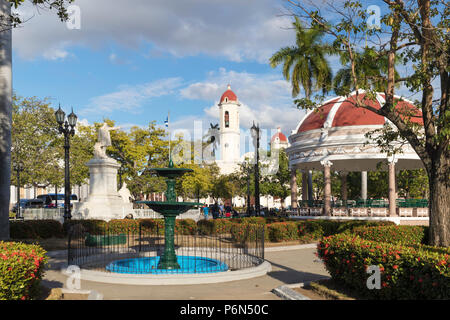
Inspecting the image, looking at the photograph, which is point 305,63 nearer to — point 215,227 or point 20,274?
point 215,227

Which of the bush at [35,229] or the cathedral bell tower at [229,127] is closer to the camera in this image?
the bush at [35,229]

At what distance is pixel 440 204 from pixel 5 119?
1387 cm

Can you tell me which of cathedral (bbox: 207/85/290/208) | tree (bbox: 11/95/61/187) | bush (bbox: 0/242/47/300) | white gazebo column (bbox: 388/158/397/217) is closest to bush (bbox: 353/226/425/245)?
white gazebo column (bbox: 388/158/397/217)

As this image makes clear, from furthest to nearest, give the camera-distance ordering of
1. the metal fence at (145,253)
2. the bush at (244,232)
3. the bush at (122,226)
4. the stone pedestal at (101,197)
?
the stone pedestal at (101,197)
the bush at (122,226)
the bush at (244,232)
the metal fence at (145,253)

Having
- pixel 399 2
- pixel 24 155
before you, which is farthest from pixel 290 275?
pixel 24 155

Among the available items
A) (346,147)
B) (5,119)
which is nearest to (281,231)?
(346,147)

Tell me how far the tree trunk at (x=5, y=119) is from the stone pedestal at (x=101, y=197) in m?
13.2

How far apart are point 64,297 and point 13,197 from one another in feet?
236

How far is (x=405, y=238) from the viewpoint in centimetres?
1561

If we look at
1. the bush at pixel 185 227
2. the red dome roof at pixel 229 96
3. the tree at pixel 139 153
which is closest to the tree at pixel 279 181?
the tree at pixel 139 153

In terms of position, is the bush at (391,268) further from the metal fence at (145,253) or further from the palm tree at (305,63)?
the palm tree at (305,63)

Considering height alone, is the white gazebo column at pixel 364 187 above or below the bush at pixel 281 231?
above

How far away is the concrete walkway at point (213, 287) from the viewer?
9.48m

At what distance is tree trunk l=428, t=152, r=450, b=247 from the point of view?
1121cm
